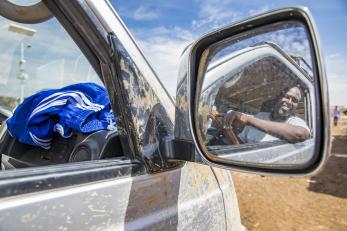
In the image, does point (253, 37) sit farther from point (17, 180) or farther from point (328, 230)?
point (328, 230)

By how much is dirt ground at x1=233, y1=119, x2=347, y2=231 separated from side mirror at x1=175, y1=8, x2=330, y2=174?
466 cm

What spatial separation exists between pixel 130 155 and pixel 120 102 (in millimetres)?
178

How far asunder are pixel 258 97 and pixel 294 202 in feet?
20.6

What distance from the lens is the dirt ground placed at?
5.44 meters

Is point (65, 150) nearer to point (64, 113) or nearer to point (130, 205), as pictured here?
point (64, 113)

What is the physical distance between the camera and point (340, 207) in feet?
20.3

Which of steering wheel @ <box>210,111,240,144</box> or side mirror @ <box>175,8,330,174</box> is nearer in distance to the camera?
side mirror @ <box>175,8,330,174</box>

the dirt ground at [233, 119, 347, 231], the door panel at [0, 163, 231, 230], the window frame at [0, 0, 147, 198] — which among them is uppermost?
the window frame at [0, 0, 147, 198]

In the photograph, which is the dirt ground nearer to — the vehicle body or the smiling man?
the vehicle body

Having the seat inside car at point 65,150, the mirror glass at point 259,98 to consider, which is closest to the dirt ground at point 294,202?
the seat inside car at point 65,150

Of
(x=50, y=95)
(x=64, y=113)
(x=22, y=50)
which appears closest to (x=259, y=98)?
(x=64, y=113)

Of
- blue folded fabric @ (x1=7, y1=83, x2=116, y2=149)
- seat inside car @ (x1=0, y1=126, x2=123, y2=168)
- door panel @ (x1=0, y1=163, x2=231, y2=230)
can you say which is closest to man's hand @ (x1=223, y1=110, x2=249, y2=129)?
door panel @ (x1=0, y1=163, x2=231, y2=230)

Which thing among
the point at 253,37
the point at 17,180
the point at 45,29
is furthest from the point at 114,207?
the point at 45,29

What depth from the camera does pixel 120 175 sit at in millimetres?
1006
